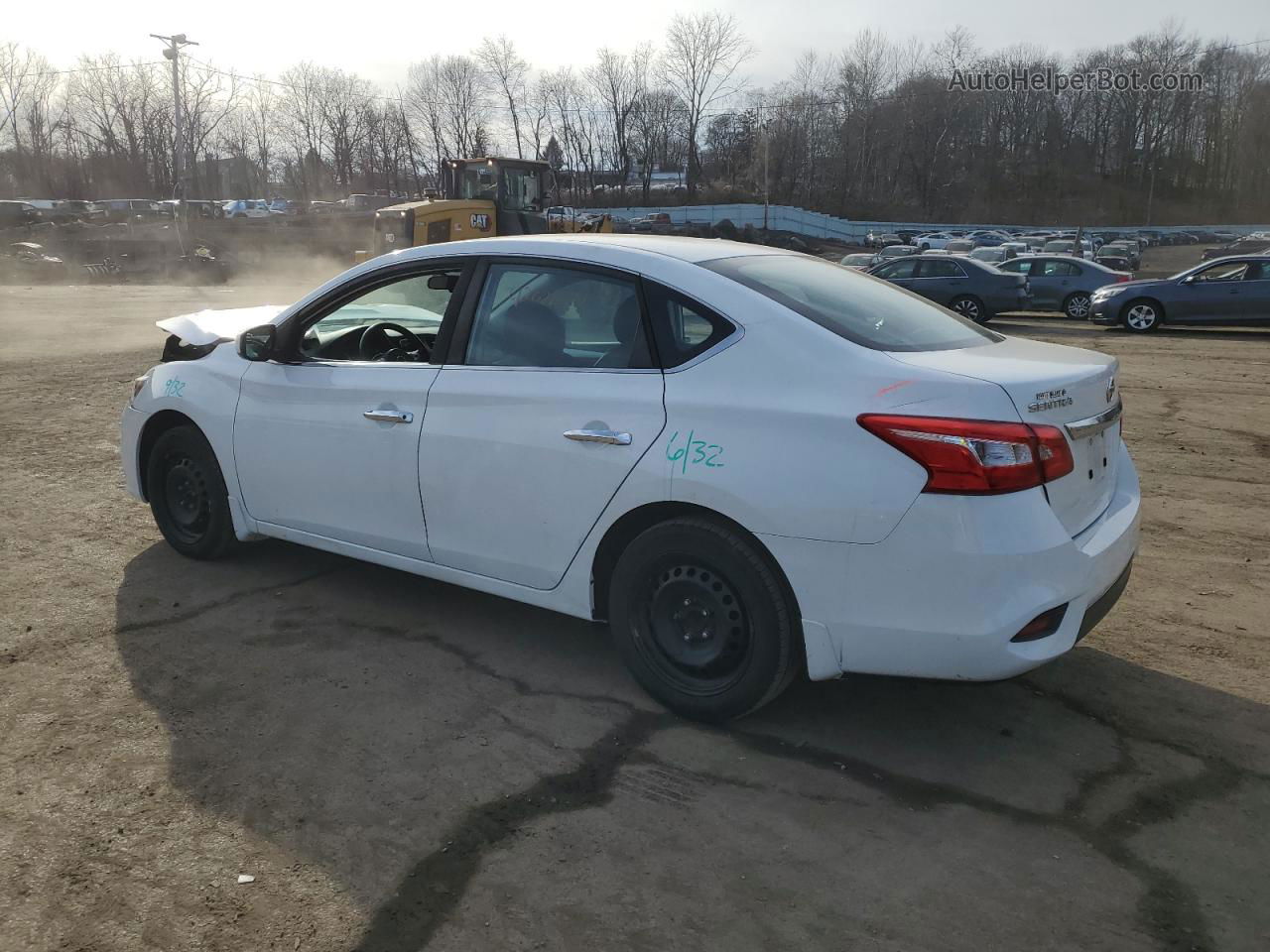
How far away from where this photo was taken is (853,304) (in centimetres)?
374

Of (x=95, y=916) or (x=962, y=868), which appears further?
(x=962, y=868)

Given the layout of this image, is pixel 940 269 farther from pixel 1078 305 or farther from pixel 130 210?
pixel 130 210

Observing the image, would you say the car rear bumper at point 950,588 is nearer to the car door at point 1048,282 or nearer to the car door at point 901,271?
the car door at point 901,271

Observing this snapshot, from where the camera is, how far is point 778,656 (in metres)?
3.30

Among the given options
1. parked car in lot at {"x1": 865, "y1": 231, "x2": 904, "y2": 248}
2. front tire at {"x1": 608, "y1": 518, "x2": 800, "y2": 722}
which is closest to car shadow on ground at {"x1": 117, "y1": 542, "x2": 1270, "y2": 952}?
front tire at {"x1": 608, "y1": 518, "x2": 800, "y2": 722}

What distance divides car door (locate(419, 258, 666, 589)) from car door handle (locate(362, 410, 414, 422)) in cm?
11

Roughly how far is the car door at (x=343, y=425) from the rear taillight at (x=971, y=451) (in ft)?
6.46

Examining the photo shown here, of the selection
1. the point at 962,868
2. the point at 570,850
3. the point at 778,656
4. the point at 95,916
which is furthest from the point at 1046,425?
the point at 95,916

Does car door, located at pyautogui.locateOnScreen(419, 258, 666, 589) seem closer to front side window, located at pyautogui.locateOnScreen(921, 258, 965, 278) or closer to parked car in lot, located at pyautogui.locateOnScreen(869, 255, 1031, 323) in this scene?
parked car in lot, located at pyautogui.locateOnScreen(869, 255, 1031, 323)

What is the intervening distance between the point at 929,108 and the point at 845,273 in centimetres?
10441

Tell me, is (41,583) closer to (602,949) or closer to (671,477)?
(671,477)

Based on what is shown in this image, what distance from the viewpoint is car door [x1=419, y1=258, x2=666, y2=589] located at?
3574 millimetres

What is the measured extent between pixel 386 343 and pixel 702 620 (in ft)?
7.56

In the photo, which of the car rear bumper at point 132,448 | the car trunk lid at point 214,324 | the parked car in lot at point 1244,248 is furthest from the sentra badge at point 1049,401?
the parked car in lot at point 1244,248
